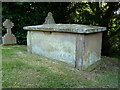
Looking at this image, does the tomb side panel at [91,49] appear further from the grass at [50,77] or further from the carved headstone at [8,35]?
the carved headstone at [8,35]

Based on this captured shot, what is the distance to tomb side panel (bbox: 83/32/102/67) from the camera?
4009 millimetres

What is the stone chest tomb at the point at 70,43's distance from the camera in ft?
12.8

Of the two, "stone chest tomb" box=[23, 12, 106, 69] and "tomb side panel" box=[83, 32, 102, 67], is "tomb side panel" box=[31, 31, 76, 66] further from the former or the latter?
"tomb side panel" box=[83, 32, 102, 67]

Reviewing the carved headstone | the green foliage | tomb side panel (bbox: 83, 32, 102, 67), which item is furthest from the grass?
the green foliage

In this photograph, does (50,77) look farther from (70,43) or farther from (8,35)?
(8,35)

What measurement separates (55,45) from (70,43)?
0.69 meters

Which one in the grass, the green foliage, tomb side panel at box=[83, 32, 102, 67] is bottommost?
the grass

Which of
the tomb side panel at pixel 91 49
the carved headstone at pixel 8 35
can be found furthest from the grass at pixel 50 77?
the carved headstone at pixel 8 35

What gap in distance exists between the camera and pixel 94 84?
3246 mm

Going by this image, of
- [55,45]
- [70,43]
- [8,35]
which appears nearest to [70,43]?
[70,43]

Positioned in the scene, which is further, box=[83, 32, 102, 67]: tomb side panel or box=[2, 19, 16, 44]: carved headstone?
box=[2, 19, 16, 44]: carved headstone

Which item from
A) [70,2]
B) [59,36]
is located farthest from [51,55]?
[70,2]

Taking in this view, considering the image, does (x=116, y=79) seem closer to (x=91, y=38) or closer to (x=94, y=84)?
(x=94, y=84)

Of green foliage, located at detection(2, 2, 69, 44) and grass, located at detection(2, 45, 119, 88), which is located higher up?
green foliage, located at detection(2, 2, 69, 44)
